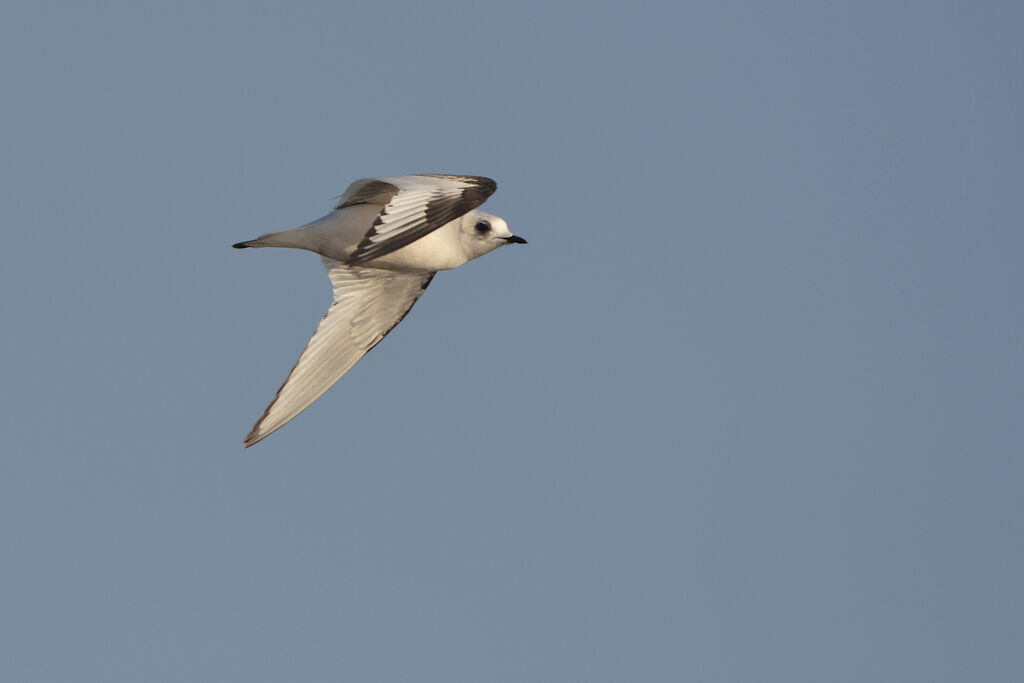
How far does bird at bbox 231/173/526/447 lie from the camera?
1559 centimetres

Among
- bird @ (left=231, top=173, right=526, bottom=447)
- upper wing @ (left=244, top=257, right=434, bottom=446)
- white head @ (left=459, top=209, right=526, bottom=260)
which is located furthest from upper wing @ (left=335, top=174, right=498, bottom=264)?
upper wing @ (left=244, top=257, right=434, bottom=446)

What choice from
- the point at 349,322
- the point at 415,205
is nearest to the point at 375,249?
the point at 415,205

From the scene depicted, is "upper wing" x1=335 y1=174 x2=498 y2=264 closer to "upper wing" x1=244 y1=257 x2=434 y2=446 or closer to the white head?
the white head

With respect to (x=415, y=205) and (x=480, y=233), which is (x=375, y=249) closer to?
(x=415, y=205)

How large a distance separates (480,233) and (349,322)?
262cm

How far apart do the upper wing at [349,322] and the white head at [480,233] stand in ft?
5.30

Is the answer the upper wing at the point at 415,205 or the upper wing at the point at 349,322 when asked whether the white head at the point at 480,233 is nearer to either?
the upper wing at the point at 415,205

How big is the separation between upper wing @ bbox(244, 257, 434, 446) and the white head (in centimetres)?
Result: 161

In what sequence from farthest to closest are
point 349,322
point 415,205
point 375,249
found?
point 349,322 < point 415,205 < point 375,249

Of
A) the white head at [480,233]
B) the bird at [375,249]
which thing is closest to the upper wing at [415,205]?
the bird at [375,249]

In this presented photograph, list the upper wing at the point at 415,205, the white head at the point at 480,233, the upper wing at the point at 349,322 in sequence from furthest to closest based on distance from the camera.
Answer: the upper wing at the point at 349,322
the white head at the point at 480,233
the upper wing at the point at 415,205

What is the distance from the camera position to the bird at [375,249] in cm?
1559

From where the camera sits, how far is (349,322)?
1995 centimetres

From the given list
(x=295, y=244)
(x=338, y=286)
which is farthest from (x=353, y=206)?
(x=338, y=286)
